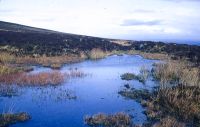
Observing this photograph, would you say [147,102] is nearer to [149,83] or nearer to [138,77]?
[149,83]

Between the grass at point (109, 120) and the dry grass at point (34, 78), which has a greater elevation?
the dry grass at point (34, 78)

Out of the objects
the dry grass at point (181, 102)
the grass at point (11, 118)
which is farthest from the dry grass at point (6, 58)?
the dry grass at point (181, 102)

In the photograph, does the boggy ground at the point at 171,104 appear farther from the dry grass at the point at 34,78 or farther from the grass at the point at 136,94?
the dry grass at the point at 34,78

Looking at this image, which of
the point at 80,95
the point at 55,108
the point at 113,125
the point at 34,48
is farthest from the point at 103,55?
the point at 113,125

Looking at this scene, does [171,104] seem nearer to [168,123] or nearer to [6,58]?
[168,123]

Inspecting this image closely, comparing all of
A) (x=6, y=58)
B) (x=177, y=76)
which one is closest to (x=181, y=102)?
(x=177, y=76)
